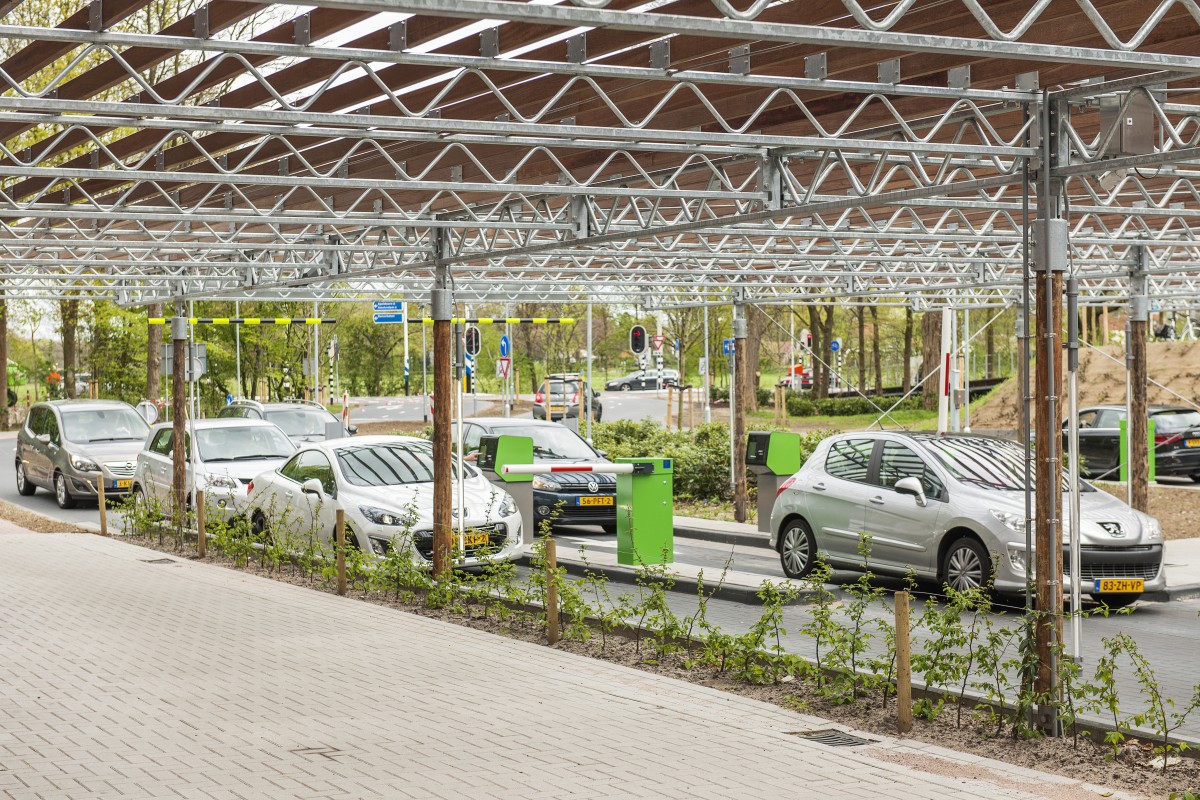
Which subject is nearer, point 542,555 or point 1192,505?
point 542,555

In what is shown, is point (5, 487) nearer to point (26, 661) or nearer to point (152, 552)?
point (152, 552)

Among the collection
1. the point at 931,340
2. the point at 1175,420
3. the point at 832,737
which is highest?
the point at 931,340

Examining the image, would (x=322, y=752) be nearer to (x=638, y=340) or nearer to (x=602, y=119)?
(x=602, y=119)

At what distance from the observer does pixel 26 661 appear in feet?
34.7

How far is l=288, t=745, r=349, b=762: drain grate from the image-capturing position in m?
7.63

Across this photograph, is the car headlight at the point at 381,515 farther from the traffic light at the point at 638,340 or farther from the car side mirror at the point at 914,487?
the traffic light at the point at 638,340

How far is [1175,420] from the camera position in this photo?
2702 cm

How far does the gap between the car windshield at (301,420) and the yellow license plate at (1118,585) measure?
58.5 feet

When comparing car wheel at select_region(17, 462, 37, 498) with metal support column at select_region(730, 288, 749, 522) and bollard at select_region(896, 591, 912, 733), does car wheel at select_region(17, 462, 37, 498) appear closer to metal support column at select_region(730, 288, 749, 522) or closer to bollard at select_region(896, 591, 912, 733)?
metal support column at select_region(730, 288, 749, 522)

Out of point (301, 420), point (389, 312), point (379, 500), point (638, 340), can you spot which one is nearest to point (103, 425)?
point (301, 420)

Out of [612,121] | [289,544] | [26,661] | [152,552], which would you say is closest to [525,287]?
[152,552]

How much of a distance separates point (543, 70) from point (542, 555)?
4.55 meters

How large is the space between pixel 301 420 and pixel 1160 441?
16.6 metres

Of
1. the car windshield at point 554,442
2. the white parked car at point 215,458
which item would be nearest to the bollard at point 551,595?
the car windshield at point 554,442
